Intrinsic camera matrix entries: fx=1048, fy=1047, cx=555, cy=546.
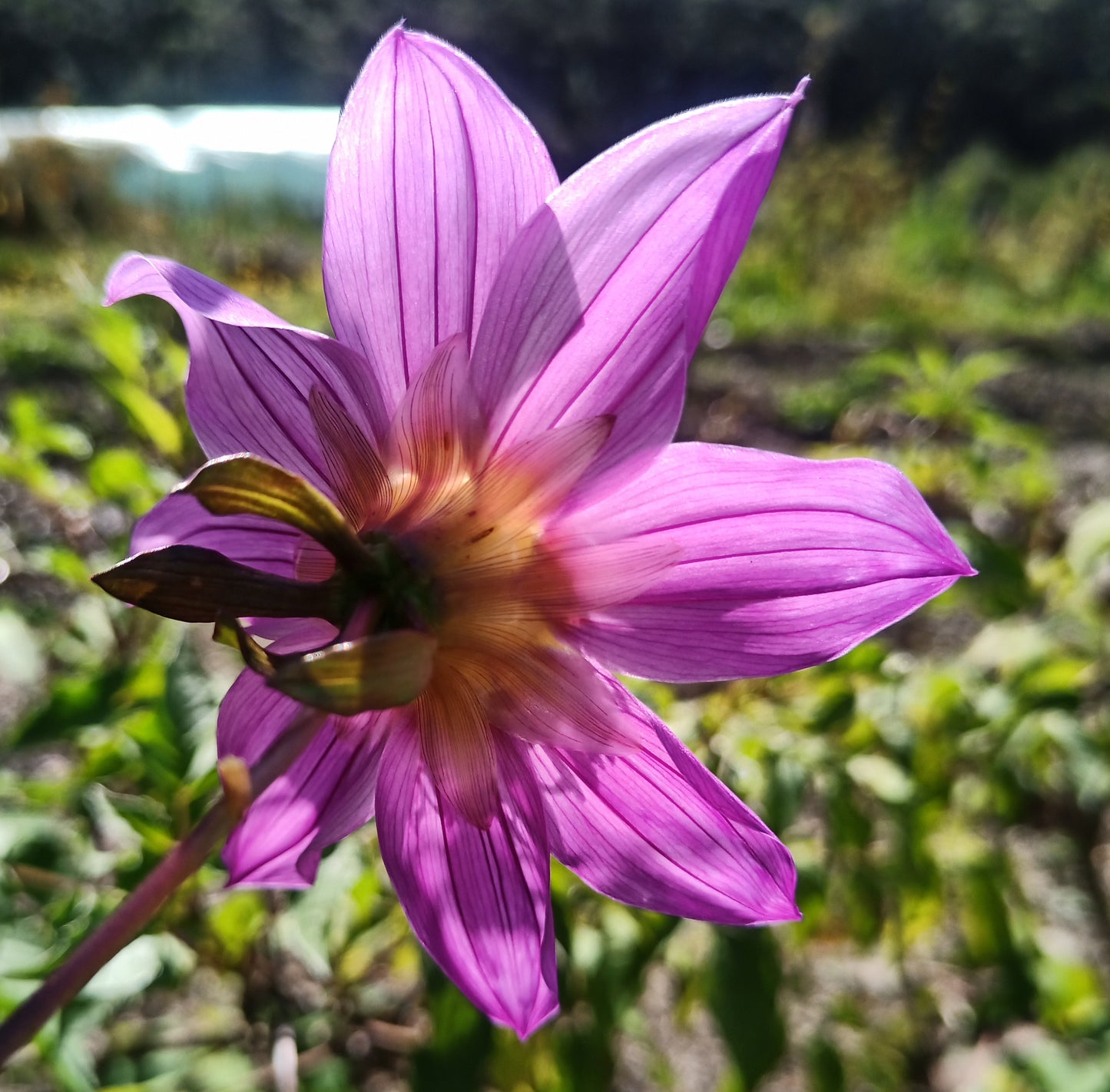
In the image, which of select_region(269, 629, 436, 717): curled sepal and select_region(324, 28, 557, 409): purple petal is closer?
select_region(269, 629, 436, 717): curled sepal

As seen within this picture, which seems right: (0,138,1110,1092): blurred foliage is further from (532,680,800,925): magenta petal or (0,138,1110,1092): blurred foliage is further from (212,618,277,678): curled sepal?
(212,618,277,678): curled sepal

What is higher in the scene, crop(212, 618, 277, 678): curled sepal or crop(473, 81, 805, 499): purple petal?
crop(473, 81, 805, 499): purple petal

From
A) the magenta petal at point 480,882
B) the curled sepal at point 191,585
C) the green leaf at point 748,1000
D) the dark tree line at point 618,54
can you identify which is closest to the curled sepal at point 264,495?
the curled sepal at point 191,585

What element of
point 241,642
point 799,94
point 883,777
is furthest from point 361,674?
point 883,777

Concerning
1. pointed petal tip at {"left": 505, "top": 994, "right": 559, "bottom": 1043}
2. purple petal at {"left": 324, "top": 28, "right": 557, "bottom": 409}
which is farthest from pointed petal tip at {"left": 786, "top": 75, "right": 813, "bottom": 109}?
pointed petal tip at {"left": 505, "top": 994, "right": 559, "bottom": 1043}

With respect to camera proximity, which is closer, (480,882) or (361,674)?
(361,674)

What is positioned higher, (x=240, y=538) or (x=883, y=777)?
(x=240, y=538)

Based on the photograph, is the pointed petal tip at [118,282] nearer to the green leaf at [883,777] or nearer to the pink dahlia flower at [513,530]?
the pink dahlia flower at [513,530]

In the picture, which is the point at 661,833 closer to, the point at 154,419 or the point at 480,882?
the point at 480,882

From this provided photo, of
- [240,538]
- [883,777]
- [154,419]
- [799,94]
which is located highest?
[799,94]
